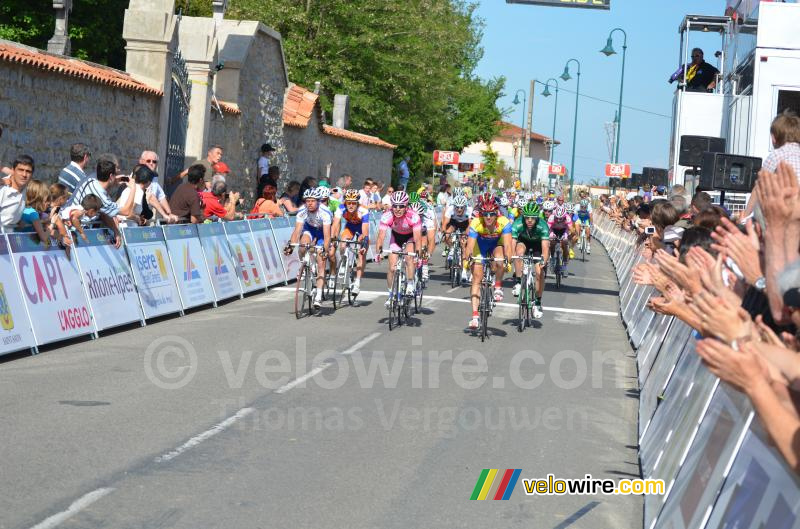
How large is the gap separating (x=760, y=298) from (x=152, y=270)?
11.1 metres

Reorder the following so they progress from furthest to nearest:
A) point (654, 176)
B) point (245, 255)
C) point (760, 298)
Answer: point (654, 176) < point (245, 255) < point (760, 298)

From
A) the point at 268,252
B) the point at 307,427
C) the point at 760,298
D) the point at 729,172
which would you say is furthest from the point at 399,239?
the point at 760,298

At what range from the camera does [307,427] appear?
902 cm

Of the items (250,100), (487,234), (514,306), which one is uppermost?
(250,100)

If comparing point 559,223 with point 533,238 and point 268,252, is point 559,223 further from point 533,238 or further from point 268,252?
point 533,238

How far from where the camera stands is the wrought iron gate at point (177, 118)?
925 inches

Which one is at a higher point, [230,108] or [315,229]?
[230,108]

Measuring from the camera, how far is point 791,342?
4.41m

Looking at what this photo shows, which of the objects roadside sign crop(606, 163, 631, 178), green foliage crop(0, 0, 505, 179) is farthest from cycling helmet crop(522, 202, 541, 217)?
roadside sign crop(606, 163, 631, 178)

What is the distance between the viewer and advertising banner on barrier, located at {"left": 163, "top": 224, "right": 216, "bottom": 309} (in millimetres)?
16297

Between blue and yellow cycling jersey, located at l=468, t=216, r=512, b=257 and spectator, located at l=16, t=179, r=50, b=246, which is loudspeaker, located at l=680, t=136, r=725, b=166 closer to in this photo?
blue and yellow cycling jersey, located at l=468, t=216, r=512, b=257

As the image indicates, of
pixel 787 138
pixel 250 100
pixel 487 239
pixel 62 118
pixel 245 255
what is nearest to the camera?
pixel 787 138

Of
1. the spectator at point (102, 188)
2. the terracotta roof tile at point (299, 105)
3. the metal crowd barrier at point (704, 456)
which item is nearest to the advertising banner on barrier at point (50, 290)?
the spectator at point (102, 188)

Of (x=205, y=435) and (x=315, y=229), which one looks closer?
(x=205, y=435)
